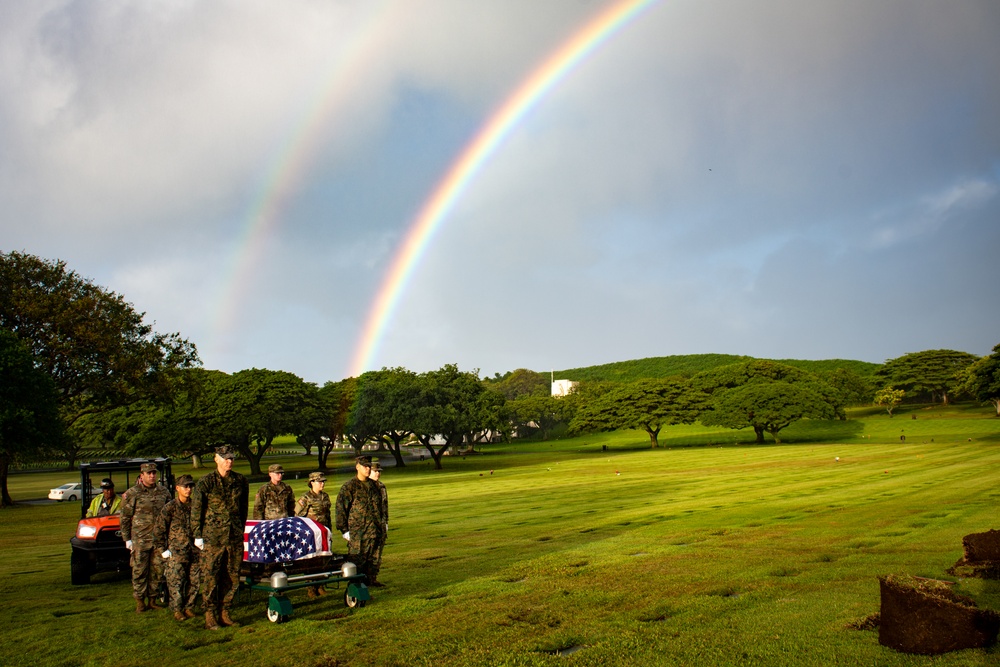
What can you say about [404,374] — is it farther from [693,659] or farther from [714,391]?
[693,659]

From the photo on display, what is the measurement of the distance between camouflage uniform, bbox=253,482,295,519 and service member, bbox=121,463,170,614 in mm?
1605

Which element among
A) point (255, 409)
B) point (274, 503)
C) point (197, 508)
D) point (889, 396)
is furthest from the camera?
point (889, 396)

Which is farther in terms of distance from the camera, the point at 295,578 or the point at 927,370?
the point at 927,370

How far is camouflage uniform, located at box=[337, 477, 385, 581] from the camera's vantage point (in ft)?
43.2

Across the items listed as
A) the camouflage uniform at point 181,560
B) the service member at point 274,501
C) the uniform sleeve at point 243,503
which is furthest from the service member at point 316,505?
the camouflage uniform at point 181,560

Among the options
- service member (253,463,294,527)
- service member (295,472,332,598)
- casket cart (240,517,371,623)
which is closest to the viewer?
casket cart (240,517,371,623)

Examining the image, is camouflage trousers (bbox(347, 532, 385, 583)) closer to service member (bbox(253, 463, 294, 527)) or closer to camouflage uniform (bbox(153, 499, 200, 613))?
service member (bbox(253, 463, 294, 527))

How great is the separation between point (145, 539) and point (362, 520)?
3.94 metres

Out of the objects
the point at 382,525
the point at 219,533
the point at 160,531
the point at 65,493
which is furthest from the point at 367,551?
the point at 65,493

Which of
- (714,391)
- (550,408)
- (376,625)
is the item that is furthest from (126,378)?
(550,408)

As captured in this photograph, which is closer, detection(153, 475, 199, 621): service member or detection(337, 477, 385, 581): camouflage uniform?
detection(153, 475, 199, 621): service member

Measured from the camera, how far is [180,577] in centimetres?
1209

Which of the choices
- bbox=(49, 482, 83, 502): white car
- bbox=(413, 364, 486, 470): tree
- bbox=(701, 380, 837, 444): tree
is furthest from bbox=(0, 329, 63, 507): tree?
bbox=(701, 380, 837, 444): tree

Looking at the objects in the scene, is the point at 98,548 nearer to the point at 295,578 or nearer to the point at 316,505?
the point at 316,505
